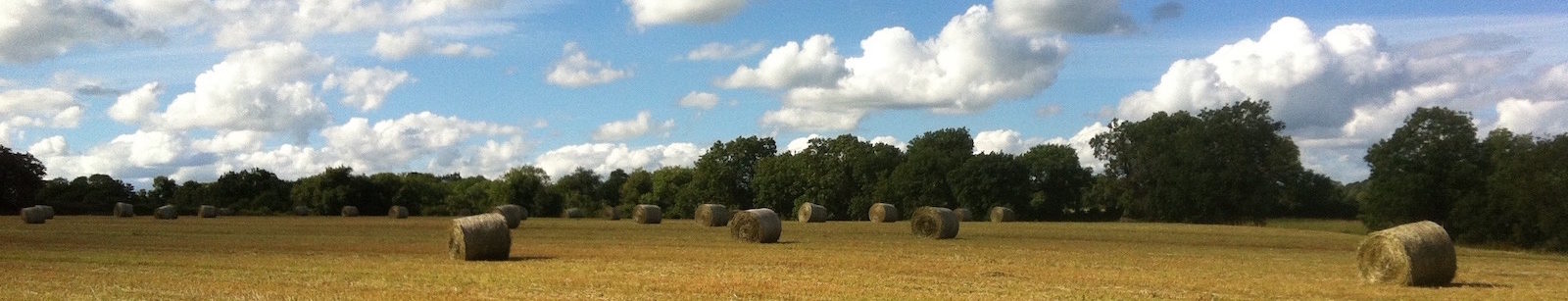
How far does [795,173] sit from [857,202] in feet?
31.8

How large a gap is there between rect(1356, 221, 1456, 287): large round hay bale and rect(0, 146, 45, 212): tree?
85759 millimetres

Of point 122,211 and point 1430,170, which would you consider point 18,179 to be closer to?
point 122,211

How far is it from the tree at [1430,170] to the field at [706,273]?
33.4 metres

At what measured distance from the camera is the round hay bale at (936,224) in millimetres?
41750

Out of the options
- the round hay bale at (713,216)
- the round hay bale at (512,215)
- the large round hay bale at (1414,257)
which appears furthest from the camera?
the round hay bale at (713,216)

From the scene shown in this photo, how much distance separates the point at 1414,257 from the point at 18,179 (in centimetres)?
8864

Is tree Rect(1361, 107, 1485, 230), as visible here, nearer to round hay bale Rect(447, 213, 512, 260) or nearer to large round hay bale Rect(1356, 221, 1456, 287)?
large round hay bale Rect(1356, 221, 1456, 287)

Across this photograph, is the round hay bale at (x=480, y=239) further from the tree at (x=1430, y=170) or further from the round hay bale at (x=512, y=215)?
the tree at (x=1430, y=170)

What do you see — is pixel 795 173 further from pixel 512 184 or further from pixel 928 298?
pixel 928 298

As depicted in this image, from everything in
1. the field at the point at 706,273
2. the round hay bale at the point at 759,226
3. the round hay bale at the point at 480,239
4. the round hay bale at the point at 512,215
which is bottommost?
the field at the point at 706,273

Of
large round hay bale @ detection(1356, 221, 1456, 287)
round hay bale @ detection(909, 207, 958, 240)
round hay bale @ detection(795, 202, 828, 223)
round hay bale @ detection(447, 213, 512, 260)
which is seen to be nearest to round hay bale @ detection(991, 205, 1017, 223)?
round hay bale @ detection(795, 202, 828, 223)

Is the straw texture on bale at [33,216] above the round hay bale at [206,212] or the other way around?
the other way around

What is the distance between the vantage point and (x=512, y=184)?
395 feet

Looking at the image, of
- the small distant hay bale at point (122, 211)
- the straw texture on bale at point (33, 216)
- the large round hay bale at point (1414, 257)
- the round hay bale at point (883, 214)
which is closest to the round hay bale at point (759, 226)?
the large round hay bale at point (1414, 257)
